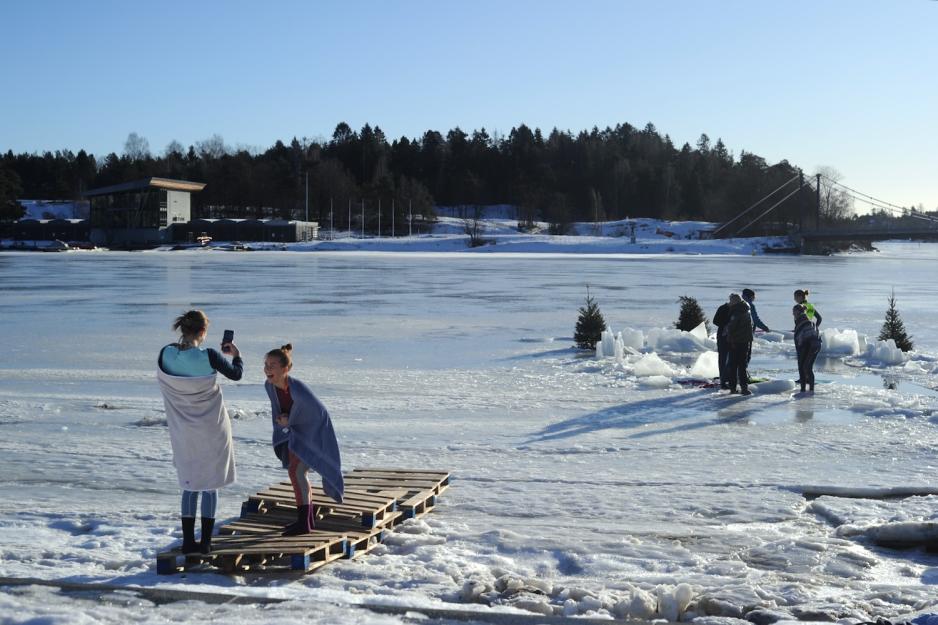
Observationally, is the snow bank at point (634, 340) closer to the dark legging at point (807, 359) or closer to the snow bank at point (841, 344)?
the snow bank at point (841, 344)

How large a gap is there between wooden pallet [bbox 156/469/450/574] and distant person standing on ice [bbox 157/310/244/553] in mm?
214

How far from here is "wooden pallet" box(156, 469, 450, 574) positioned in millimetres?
6301

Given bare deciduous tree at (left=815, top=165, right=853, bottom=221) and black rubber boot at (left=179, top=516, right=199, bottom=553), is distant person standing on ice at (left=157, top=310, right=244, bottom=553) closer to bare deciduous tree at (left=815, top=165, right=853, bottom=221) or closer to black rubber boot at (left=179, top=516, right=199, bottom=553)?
black rubber boot at (left=179, top=516, right=199, bottom=553)

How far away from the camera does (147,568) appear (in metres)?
6.38

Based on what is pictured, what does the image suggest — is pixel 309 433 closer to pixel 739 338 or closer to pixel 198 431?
pixel 198 431

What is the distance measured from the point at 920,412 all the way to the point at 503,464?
595 cm

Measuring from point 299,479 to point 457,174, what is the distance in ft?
540

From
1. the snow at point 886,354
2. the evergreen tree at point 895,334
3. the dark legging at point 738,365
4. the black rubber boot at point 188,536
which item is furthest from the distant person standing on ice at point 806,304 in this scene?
the black rubber boot at point 188,536

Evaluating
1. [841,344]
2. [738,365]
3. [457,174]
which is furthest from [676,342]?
[457,174]

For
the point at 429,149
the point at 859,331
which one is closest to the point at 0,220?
the point at 429,149

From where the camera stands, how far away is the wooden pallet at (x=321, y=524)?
20.7 feet

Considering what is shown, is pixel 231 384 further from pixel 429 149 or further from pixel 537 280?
pixel 429 149

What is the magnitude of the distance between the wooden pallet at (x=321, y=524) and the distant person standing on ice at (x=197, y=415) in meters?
0.21

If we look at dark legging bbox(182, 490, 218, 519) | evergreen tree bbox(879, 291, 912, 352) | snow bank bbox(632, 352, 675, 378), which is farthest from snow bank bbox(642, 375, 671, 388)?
dark legging bbox(182, 490, 218, 519)
